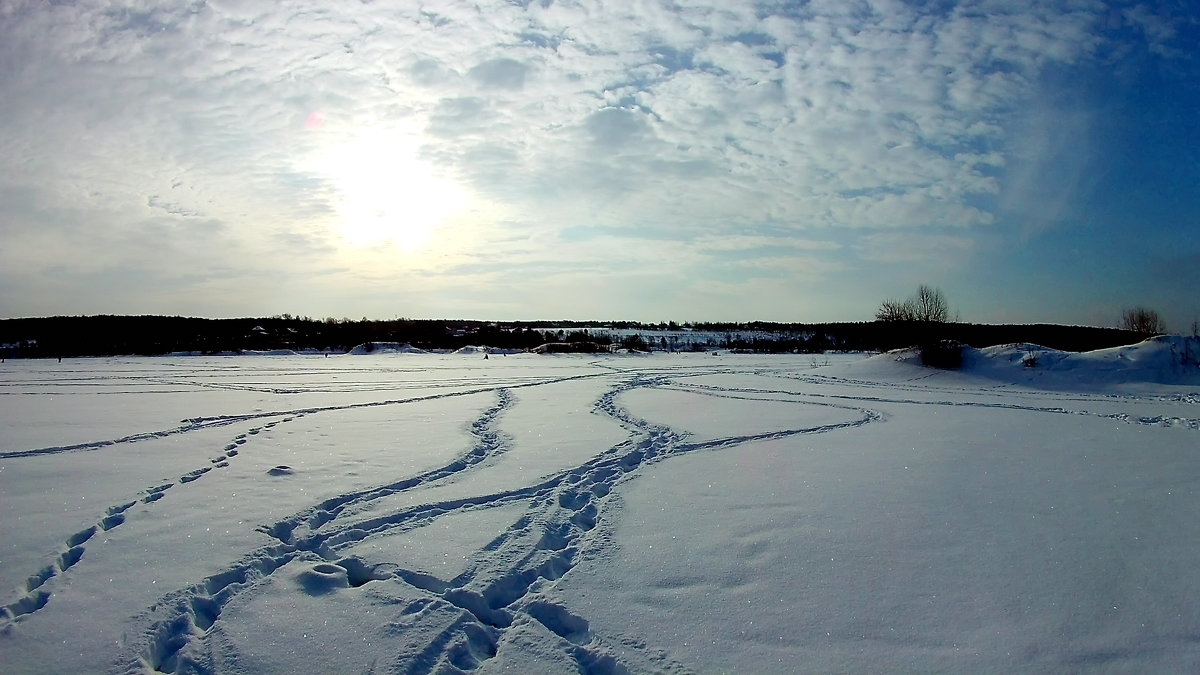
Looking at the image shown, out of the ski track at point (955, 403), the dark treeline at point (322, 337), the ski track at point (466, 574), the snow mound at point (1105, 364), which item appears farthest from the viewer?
the dark treeline at point (322, 337)

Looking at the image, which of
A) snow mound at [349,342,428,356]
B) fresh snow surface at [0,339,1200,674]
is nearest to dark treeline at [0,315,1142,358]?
snow mound at [349,342,428,356]

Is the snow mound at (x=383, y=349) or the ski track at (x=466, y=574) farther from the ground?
the snow mound at (x=383, y=349)

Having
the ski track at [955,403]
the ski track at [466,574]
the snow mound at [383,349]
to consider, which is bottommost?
the ski track at [466,574]

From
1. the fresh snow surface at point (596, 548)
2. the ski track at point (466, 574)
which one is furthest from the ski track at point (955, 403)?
the ski track at point (466, 574)

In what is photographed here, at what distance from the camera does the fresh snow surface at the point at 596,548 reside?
297cm

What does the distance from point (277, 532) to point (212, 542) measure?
406 millimetres

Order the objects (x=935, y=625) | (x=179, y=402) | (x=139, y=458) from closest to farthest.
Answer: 1. (x=935, y=625)
2. (x=139, y=458)
3. (x=179, y=402)

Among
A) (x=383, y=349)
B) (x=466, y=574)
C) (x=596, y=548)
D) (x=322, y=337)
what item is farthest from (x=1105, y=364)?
(x=322, y=337)

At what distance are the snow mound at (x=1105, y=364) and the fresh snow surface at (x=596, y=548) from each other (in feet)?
31.5

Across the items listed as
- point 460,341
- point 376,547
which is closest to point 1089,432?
point 376,547

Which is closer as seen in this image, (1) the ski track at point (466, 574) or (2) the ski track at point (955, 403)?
(1) the ski track at point (466, 574)

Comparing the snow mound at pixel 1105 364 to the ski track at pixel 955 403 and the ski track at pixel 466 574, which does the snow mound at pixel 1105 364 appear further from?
the ski track at pixel 466 574

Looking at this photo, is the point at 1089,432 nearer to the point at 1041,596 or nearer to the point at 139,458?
the point at 1041,596

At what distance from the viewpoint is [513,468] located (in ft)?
21.6
